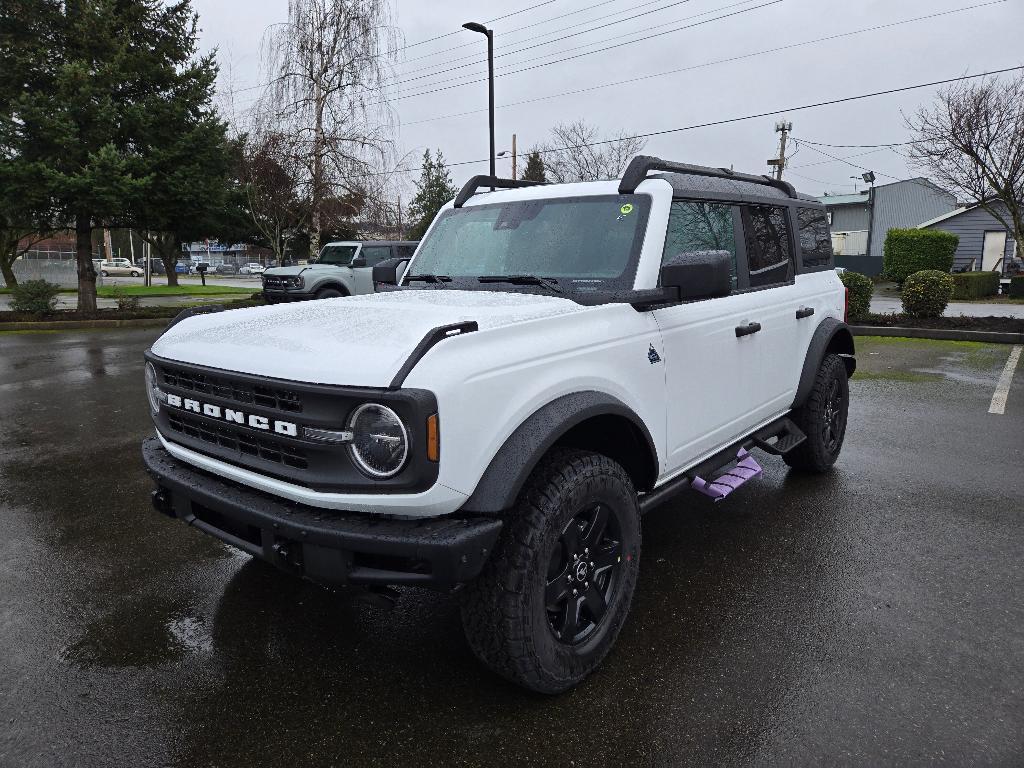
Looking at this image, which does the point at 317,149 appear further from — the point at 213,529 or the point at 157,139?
the point at 213,529

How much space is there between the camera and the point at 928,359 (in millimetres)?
10469

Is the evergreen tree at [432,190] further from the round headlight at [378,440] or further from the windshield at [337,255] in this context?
the round headlight at [378,440]

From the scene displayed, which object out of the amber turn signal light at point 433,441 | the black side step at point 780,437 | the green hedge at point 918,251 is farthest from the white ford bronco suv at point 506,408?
the green hedge at point 918,251

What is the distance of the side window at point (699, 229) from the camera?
11.1ft

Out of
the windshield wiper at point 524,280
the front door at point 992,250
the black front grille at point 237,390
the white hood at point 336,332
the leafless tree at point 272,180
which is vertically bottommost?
the black front grille at point 237,390

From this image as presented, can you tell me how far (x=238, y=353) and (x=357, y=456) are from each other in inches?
26.5

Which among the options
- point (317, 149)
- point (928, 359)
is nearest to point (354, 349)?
point (928, 359)

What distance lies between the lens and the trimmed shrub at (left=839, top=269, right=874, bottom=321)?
13828mm

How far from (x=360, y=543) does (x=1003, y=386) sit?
8.79 meters

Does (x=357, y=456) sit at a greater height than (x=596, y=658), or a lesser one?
greater

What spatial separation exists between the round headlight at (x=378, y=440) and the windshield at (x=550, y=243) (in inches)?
52.8

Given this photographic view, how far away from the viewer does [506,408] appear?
235 cm

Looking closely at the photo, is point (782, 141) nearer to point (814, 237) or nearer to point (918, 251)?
point (918, 251)

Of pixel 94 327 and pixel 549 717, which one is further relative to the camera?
pixel 94 327
